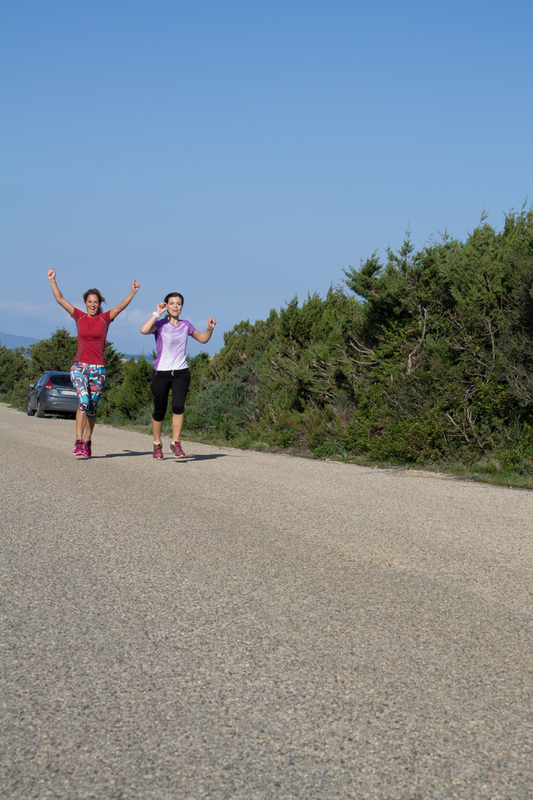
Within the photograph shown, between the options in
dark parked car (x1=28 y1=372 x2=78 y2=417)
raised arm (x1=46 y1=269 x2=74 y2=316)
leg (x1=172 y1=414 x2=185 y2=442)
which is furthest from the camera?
dark parked car (x1=28 y1=372 x2=78 y2=417)

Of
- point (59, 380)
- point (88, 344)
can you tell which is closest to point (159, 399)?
point (88, 344)

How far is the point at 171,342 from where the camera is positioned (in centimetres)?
950

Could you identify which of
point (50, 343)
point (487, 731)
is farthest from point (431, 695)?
point (50, 343)

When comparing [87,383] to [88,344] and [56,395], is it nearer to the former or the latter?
[88,344]

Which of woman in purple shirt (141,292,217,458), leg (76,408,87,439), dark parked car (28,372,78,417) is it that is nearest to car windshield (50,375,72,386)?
dark parked car (28,372,78,417)

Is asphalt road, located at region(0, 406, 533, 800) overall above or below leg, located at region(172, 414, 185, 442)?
below

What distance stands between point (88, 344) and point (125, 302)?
0.76 meters

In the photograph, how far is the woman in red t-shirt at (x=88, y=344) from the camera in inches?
365

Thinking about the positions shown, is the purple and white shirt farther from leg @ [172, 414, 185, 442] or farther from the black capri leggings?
leg @ [172, 414, 185, 442]

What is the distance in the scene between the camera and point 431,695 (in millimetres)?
2580

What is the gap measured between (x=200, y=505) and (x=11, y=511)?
160 centimetres

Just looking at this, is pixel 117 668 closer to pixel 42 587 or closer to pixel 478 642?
pixel 42 587

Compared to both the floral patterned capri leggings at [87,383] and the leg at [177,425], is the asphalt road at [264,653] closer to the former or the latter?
the floral patterned capri leggings at [87,383]

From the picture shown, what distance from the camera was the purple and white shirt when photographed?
31.0ft
